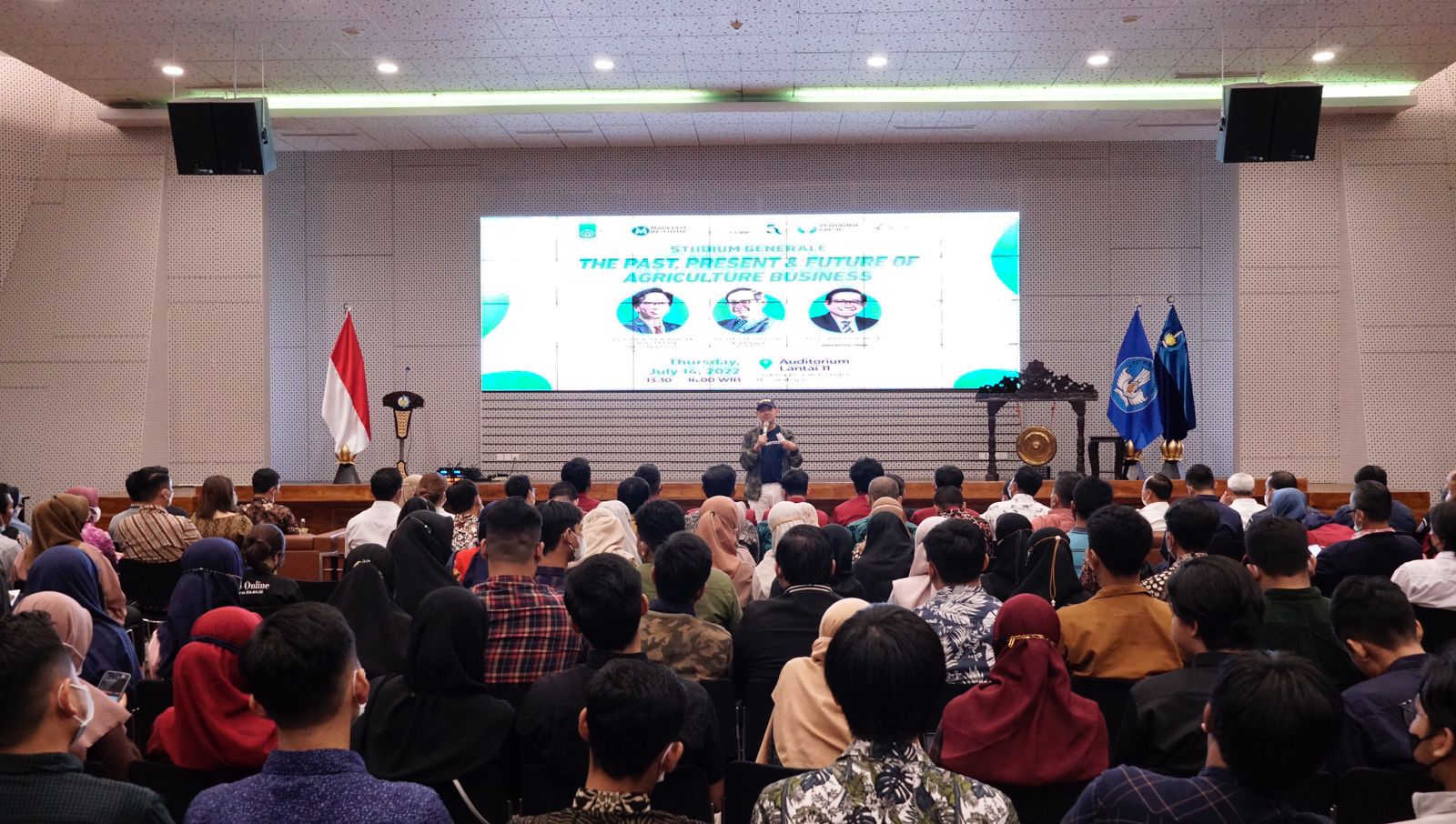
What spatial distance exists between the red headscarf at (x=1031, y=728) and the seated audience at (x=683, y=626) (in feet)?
3.18

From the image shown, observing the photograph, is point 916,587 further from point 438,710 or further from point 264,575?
point 264,575

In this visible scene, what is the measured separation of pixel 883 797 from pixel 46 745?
54.2 inches

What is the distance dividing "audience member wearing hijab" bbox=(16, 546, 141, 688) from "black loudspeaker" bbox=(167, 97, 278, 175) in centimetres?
533

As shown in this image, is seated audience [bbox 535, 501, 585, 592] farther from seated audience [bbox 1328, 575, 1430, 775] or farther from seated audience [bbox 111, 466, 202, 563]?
seated audience [bbox 1328, 575, 1430, 775]

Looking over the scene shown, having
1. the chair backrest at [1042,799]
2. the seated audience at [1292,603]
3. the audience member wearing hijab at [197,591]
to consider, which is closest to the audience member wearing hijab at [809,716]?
the chair backrest at [1042,799]

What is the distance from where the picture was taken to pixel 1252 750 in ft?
5.85

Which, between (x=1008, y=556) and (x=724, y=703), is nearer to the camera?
(x=724, y=703)

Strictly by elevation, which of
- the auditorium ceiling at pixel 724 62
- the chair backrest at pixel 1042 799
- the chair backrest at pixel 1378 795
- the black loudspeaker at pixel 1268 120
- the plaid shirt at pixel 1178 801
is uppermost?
the auditorium ceiling at pixel 724 62

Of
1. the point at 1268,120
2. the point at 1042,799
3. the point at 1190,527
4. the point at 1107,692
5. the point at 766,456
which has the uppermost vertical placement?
the point at 1268,120

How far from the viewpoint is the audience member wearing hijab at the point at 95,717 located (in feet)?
9.09

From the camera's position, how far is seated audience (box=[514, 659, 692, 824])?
193 cm

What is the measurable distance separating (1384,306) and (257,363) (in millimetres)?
10666

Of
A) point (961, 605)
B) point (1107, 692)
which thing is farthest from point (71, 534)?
point (1107, 692)

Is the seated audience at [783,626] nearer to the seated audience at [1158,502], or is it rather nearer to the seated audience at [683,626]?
the seated audience at [683,626]
